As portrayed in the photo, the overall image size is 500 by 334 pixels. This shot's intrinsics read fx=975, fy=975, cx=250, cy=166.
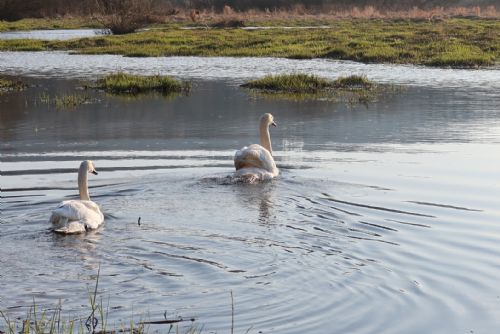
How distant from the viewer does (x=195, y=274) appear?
9.93 metres

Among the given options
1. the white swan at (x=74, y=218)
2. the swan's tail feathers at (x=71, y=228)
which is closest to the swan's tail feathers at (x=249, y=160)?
the white swan at (x=74, y=218)

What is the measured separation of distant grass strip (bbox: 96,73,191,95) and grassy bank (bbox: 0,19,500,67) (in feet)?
46.4

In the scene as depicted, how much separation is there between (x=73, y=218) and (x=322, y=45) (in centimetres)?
3992

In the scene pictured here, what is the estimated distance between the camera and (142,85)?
101 ft

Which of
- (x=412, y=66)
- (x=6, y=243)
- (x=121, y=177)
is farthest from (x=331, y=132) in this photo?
(x=412, y=66)

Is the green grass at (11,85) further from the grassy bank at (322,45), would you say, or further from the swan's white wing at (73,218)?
the swan's white wing at (73,218)

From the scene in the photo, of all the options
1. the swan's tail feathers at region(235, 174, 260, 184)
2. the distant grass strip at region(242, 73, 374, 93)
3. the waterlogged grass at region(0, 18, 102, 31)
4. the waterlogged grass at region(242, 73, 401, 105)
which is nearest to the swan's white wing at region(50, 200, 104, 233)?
the swan's tail feathers at region(235, 174, 260, 184)

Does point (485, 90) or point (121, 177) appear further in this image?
point (485, 90)

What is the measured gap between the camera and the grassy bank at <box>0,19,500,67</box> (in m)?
43.6

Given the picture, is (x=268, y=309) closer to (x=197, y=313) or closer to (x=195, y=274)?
(x=197, y=313)

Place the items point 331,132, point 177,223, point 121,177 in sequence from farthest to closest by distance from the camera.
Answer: point 331,132 → point 121,177 → point 177,223

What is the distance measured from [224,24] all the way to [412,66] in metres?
35.0

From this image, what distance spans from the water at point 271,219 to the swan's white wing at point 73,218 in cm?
15

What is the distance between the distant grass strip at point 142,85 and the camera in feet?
100
